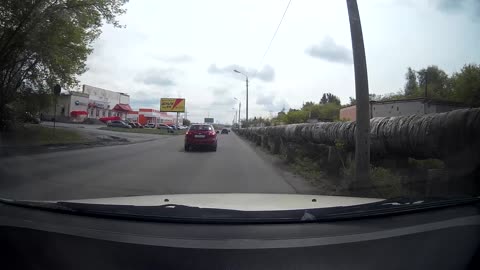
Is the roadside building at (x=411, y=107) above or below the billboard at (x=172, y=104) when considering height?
below

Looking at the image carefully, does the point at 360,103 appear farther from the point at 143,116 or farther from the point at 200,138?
the point at 143,116

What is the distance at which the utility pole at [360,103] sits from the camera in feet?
23.7

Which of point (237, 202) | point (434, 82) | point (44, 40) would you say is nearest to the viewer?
point (237, 202)

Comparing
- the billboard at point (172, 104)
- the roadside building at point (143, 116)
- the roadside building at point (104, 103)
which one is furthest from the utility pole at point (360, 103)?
the roadside building at point (143, 116)

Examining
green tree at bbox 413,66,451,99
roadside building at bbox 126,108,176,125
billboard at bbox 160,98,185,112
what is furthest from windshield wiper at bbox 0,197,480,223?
roadside building at bbox 126,108,176,125

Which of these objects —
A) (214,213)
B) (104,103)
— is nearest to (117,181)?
(214,213)

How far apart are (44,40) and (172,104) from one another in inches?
2341

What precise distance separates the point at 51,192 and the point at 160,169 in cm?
435

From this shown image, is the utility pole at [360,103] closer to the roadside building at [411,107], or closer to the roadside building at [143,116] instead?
the roadside building at [411,107]

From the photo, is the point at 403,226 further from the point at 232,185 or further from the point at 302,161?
the point at 302,161

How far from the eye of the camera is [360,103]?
24.3 feet

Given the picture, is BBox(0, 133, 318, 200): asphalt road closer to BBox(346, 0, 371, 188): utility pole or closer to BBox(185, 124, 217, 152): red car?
BBox(346, 0, 371, 188): utility pole

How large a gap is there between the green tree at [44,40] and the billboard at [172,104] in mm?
52460

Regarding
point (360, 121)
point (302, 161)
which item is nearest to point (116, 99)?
point (302, 161)
